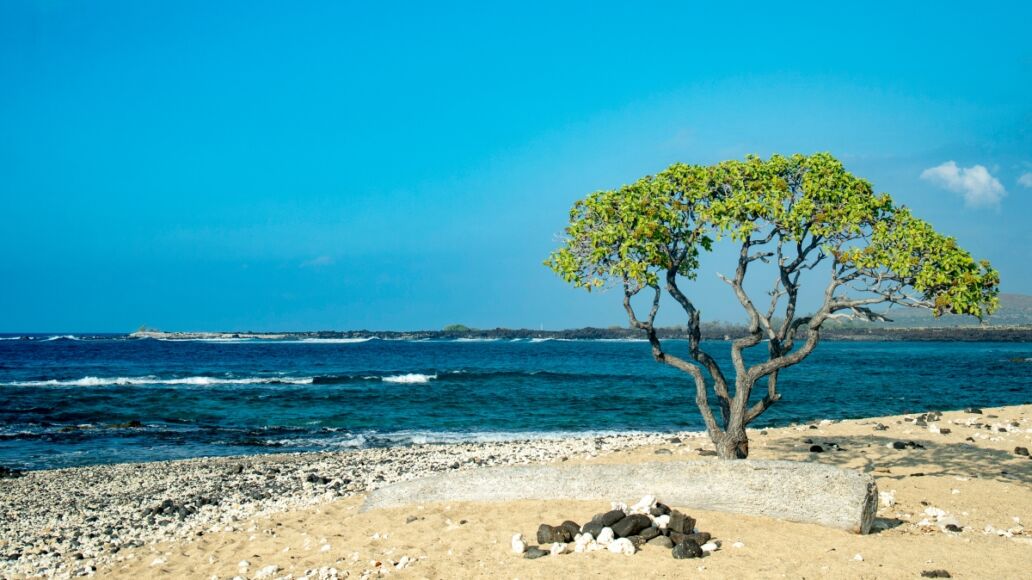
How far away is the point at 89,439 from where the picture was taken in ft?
84.7

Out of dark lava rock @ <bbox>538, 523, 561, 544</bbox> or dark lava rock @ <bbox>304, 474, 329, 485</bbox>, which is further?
dark lava rock @ <bbox>304, 474, 329, 485</bbox>

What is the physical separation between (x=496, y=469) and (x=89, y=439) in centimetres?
1943

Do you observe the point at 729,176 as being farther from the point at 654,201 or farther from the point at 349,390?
the point at 349,390

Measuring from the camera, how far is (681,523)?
936 cm

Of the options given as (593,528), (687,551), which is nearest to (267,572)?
(593,528)

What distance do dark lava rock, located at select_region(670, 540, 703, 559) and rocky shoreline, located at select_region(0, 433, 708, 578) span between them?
7424mm

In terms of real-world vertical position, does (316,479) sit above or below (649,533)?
below

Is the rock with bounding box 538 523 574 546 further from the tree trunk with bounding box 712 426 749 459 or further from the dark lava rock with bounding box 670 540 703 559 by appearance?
the tree trunk with bounding box 712 426 749 459

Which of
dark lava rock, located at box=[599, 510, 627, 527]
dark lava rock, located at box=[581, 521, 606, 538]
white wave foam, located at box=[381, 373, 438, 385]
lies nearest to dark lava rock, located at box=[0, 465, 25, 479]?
dark lava rock, located at box=[581, 521, 606, 538]

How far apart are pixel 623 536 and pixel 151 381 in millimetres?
49239

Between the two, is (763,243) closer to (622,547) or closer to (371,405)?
(622,547)

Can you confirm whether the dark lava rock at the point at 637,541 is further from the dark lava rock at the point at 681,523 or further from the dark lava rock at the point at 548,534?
the dark lava rock at the point at 548,534

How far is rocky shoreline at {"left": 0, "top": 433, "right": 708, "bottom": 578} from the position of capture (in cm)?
1204

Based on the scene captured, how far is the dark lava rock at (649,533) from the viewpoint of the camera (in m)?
9.25
